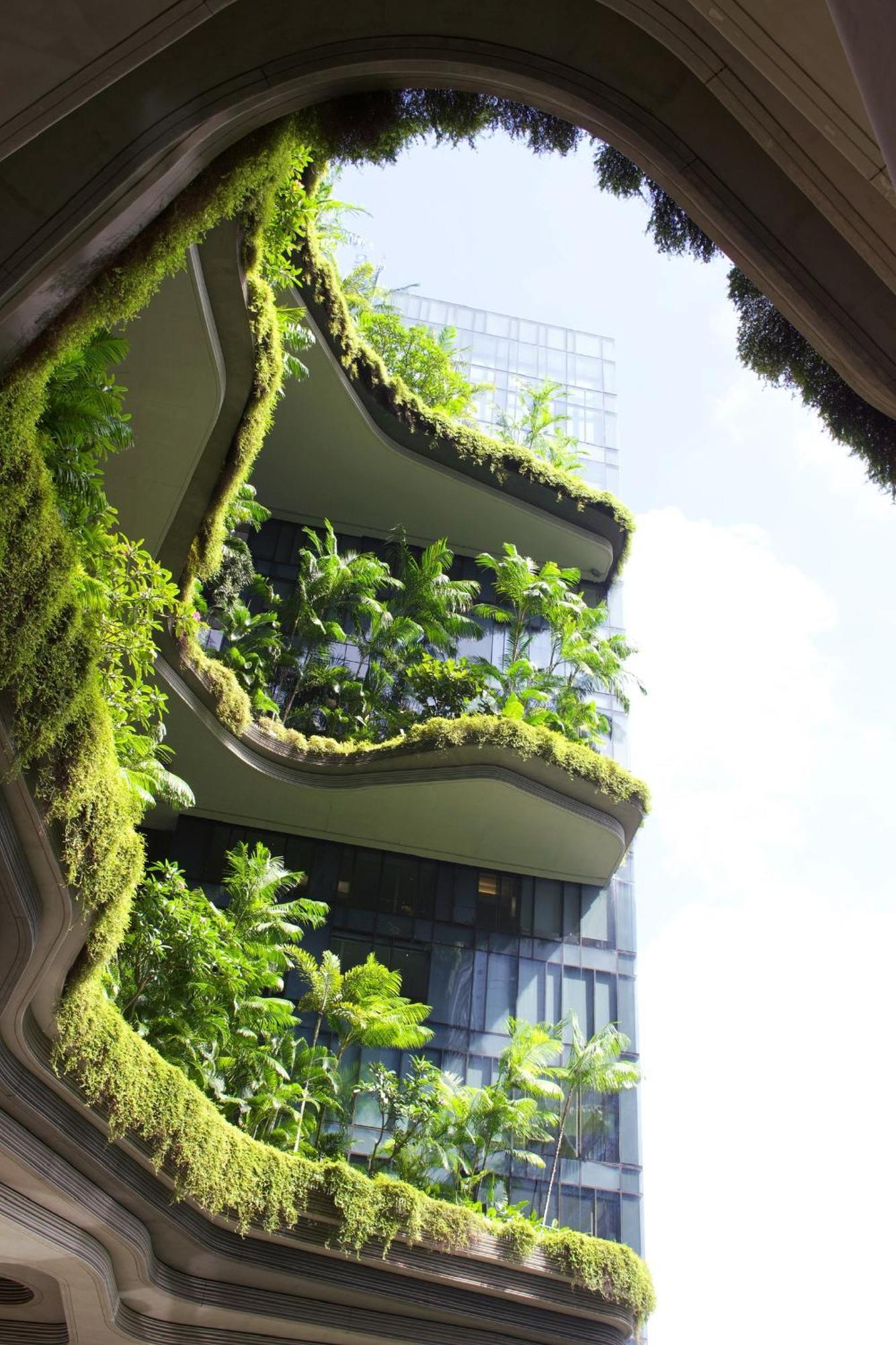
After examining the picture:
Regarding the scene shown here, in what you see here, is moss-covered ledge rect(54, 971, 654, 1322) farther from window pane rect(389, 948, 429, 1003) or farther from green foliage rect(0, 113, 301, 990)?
window pane rect(389, 948, 429, 1003)

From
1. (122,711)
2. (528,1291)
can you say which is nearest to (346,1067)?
(528,1291)

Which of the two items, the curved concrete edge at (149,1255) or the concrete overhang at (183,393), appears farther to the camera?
the concrete overhang at (183,393)

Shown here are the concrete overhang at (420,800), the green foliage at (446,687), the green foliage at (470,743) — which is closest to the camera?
the concrete overhang at (420,800)

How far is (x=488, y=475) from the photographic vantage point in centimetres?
2534

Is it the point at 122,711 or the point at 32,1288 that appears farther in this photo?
the point at 32,1288

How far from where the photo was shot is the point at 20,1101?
8.84m

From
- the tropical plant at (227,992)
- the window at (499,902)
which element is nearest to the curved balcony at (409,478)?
the window at (499,902)

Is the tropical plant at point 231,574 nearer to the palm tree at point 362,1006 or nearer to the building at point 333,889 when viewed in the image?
the building at point 333,889

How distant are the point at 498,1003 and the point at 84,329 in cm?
1683

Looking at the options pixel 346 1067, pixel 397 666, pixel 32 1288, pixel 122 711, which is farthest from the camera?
pixel 397 666

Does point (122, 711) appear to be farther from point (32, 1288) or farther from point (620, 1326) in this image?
point (620, 1326)

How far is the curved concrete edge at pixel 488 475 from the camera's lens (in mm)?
22766

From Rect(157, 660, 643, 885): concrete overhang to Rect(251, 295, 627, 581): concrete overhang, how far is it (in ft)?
26.3

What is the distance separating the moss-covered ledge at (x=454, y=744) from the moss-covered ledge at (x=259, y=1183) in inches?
300
